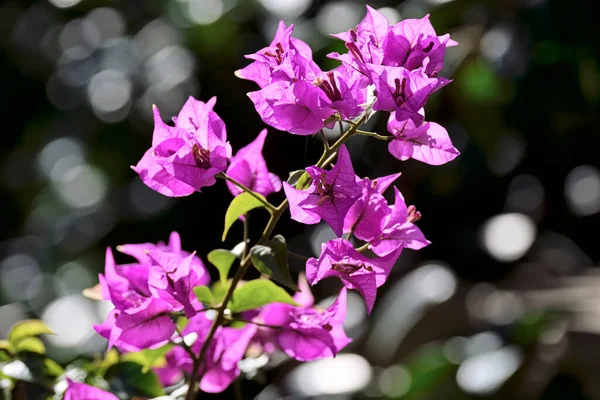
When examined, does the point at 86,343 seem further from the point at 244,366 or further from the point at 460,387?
the point at 244,366

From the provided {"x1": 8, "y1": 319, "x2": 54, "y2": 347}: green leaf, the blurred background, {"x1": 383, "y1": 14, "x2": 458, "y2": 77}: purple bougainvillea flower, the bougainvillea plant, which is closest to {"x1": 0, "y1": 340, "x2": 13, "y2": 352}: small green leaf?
{"x1": 8, "y1": 319, "x2": 54, "y2": 347}: green leaf

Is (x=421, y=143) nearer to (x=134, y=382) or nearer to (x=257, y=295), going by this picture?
(x=257, y=295)

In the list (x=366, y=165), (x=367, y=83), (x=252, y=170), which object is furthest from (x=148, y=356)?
(x=366, y=165)

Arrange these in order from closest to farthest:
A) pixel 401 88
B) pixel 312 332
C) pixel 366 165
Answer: pixel 401 88 < pixel 312 332 < pixel 366 165

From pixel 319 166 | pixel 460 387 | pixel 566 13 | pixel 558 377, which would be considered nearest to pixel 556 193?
pixel 566 13

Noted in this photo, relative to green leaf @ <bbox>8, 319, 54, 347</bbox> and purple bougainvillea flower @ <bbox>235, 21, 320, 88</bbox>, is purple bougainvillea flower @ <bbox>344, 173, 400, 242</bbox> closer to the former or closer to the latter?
purple bougainvillea flower @ <bbox>235, 21, 320, 88</bbox>

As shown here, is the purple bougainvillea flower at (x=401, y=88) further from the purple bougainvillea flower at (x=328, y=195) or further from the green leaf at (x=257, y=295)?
the green leaf at (x=257, y=295)

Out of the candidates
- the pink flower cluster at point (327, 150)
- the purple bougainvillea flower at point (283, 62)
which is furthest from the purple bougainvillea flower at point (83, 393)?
the purple bougainvillea flower at point (283, 62)
